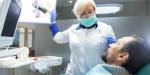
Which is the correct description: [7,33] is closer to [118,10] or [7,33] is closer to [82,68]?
[82,68]

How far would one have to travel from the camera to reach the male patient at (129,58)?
134cm

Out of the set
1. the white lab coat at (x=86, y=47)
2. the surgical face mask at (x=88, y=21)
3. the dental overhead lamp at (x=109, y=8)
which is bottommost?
the white lab coat at (x=86, y=47)

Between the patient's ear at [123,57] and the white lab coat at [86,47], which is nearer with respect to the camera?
the patient's ear at [123,57]

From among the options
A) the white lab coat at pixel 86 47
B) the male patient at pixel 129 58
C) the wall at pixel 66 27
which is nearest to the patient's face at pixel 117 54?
the male patient at pixel 129 58

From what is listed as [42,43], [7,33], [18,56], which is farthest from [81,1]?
[42,43]

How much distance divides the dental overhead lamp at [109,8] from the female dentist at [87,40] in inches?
20.2

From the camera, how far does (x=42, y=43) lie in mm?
3080

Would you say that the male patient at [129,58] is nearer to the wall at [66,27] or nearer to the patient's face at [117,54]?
the patient's face at [117,54]

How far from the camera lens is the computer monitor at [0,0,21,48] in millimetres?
1271

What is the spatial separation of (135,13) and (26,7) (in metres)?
1.20

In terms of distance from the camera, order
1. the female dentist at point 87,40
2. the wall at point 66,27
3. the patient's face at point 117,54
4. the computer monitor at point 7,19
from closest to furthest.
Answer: the computer monitor at point 7,19 < the patient's face at point 117,54 < the female dentist at point 87,40 < the wall at point 66,27

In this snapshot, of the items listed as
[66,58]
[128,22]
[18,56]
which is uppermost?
[128,22]

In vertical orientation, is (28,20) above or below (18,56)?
above

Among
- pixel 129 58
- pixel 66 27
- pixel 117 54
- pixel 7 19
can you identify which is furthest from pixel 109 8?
pixel 7 19
